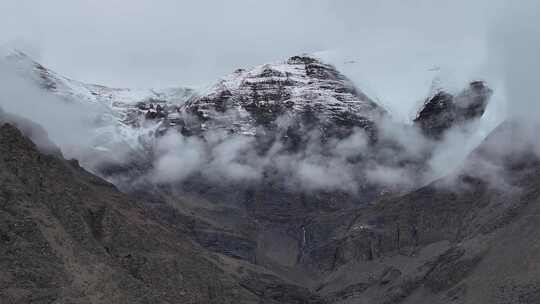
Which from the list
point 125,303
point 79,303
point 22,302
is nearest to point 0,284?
point 22,302

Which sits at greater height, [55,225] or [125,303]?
[55,225]

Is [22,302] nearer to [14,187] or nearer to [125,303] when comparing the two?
[125,303]

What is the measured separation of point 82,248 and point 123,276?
11849 mm

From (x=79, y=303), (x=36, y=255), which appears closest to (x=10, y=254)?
(x=36, y=255)

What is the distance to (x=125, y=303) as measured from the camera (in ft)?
616

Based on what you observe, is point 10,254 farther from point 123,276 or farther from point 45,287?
point 123,276

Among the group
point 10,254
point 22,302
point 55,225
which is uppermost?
point 55,225

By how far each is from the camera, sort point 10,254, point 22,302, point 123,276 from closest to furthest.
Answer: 1. point 22,302
2. point 10,254
3. point 123,276

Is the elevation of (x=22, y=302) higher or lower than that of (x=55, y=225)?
lower

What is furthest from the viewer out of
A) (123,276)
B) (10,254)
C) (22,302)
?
(123,276)

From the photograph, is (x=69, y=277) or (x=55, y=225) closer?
(x=69, y=277)

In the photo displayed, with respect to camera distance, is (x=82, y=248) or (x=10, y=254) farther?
(x=82, y=248)

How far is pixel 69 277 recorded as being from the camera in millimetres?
183875

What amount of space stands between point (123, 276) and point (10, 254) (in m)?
28.8
